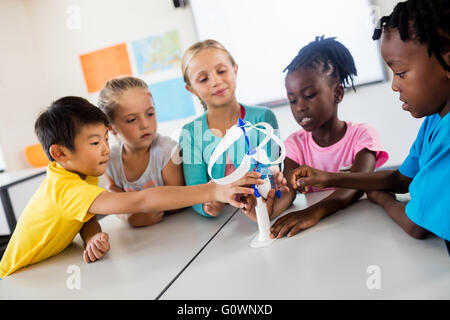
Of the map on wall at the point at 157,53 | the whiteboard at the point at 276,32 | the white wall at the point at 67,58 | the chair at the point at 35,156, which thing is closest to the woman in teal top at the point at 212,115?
the whiteboard at the point at 276,32

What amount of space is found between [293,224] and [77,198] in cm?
58

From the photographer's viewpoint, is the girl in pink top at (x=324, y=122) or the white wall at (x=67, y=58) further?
the white wall at (x=67, y=58)

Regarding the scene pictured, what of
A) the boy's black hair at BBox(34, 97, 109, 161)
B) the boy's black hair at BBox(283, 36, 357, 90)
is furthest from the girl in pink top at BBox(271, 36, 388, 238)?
the boy's black hair at BBox(34, 97, 109, 161)

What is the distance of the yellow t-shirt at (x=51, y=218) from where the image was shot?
3.15 feet

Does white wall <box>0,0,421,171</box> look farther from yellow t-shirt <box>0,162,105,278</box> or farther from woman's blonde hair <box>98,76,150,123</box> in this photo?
yellow t-shirt <box>0,162,105,278</box>

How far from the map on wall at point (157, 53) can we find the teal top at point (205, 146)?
1.97 m

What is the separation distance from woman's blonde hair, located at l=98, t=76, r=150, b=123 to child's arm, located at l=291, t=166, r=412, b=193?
2.39 feet

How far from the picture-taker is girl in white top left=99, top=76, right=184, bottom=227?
126 centimetres

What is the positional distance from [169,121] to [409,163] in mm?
2557

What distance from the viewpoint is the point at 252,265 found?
2.34 feet

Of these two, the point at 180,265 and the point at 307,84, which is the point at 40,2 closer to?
the point at 307,84

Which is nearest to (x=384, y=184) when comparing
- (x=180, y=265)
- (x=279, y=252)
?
(x=279, y=252)

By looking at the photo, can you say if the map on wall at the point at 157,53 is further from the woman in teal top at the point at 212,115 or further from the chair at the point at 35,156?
the woman in teal top at the point at 212,115

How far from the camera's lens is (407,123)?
2.63 meters
